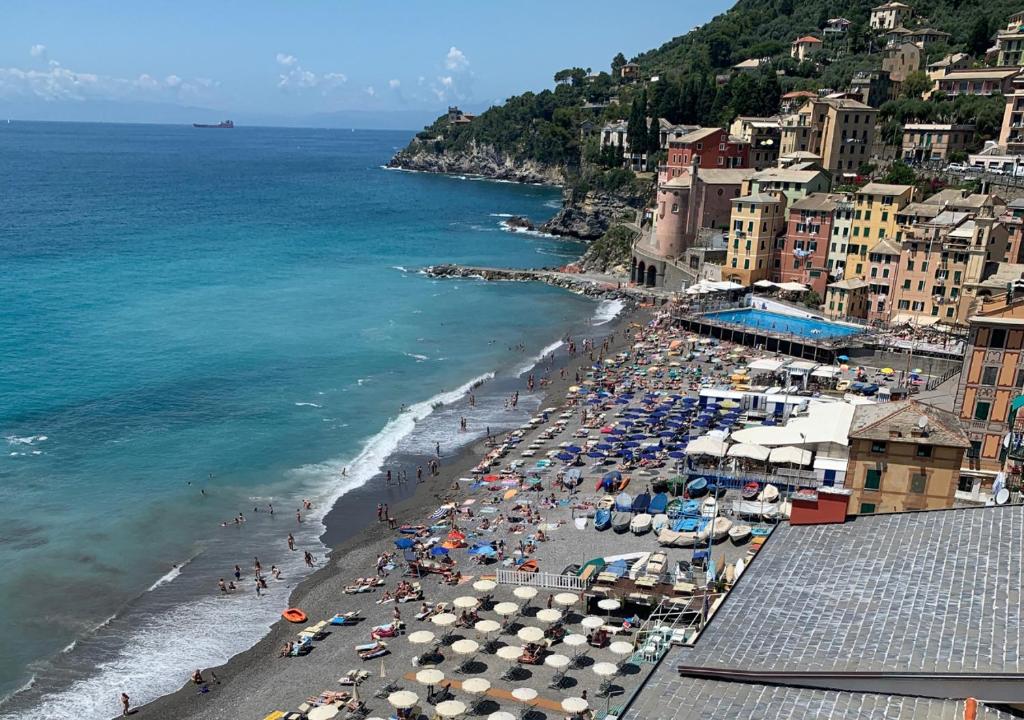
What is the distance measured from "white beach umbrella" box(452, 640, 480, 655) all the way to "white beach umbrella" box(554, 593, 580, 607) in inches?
147

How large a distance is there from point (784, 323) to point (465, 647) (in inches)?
1967

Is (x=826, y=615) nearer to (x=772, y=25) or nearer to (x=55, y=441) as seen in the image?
(x=55, y=441)

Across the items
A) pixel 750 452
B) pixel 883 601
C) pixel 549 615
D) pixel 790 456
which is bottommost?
pixel 549 615

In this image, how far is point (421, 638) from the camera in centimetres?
2808

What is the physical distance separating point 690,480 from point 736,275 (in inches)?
1771

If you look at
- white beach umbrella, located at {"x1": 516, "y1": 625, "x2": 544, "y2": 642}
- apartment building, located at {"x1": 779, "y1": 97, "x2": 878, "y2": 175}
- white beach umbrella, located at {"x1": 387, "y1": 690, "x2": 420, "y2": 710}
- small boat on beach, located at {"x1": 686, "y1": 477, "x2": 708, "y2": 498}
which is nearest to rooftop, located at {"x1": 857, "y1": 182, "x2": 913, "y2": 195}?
apartment building, located at {"x1": 779, "y1": 97, "x2": 878, "y2": 175}

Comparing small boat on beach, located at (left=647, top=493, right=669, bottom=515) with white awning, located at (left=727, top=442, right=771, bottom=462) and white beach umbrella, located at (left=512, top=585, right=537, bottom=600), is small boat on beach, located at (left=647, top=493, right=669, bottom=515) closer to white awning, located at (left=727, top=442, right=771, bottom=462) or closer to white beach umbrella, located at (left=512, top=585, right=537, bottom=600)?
white awning, located at (left=727, top=442, right=771, bottom=462)

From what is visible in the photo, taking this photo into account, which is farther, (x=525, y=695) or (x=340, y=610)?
(x=340, y=610)

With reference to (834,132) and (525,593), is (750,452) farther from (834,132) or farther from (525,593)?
(834,132)

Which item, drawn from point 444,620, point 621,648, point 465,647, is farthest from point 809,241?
point 465,647

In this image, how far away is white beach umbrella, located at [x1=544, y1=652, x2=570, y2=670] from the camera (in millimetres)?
26297

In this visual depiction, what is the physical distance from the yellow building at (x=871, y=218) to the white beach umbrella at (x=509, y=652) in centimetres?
5631

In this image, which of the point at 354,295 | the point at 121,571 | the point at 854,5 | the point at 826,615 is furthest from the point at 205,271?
the point at 854,5

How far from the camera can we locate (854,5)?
16700cm
